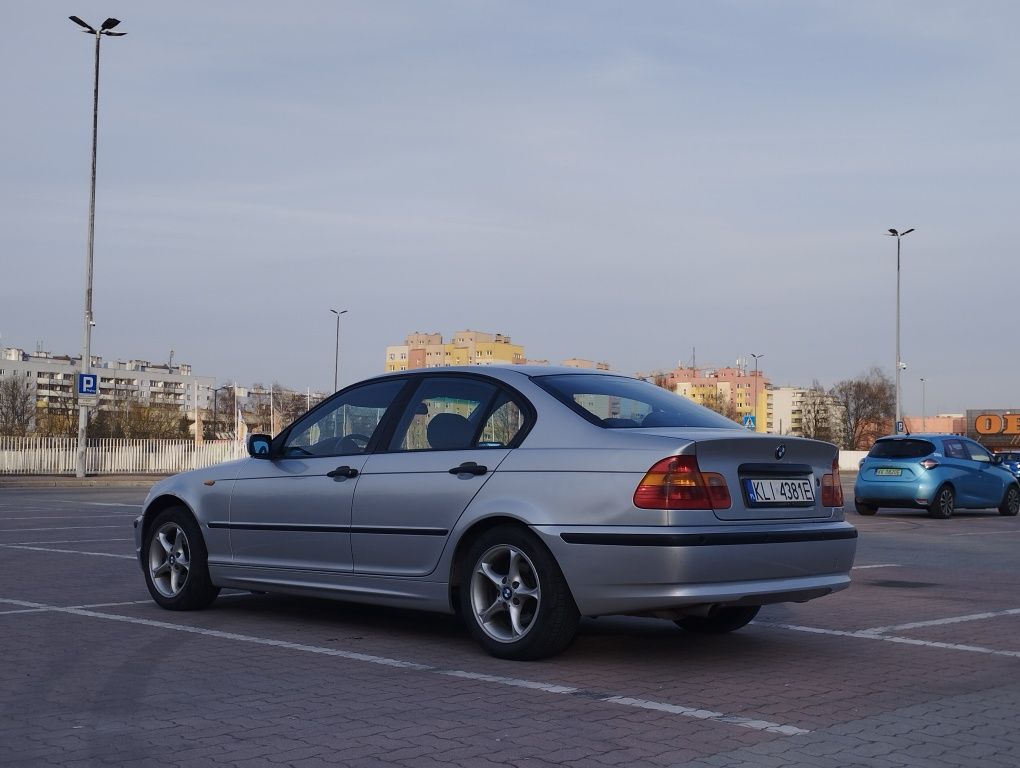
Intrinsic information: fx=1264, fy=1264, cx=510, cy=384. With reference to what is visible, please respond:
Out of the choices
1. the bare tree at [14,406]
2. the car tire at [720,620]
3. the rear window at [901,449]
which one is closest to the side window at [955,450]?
the rear window at [901,449]

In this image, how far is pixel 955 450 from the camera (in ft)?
74.3

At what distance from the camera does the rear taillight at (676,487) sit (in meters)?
6.30

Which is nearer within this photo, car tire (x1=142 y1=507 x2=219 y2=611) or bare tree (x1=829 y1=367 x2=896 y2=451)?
car tire (x1=142 y1=507 x2=219 y2=611)

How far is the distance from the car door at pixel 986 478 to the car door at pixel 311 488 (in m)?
17.5

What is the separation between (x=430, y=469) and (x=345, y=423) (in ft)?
3.52

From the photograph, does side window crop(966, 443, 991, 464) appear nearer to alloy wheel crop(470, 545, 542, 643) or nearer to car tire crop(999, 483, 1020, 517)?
car tire crop(999, 483, 1020, 517)

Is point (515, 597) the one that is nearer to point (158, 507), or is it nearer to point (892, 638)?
point (892, 638)

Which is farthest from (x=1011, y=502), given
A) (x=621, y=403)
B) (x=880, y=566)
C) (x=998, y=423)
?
(x=998, y=423)

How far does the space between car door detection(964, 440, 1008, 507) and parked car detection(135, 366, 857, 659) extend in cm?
1692

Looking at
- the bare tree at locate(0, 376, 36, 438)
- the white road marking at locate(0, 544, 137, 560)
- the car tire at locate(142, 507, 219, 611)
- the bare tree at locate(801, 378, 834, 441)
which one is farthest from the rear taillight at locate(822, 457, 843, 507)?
the bare tree at locate(801, 378, 834, 441)

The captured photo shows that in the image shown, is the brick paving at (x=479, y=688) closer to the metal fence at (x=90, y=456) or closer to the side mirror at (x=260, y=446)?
the side mirror at (x=260, y=446)

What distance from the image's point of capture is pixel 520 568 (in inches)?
264

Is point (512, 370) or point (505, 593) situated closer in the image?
point (505, 593)

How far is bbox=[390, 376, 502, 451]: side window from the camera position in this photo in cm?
730
